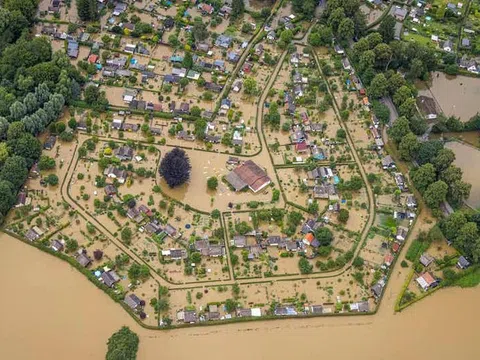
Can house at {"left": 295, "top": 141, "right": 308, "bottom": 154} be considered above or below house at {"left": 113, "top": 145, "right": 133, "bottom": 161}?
above

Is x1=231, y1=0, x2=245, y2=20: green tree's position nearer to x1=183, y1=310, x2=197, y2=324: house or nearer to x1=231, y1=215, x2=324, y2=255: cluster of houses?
x1=231, y1=215, x2=324, y2=255: cluster of houses

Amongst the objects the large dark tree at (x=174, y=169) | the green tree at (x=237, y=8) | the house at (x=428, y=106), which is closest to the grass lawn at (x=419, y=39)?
the house at (x=428, y=106)

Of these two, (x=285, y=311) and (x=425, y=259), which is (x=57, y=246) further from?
(x=425, y=259)

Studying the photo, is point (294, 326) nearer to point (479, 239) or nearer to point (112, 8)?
point (479, 239)

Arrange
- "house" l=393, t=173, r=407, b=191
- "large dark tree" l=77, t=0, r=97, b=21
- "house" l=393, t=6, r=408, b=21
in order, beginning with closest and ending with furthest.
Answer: "house" l=393, t=173, r=407, b=191 → "large dark tree" l=77, t=0, r=97, b=21 → "house" l=393, t=6, r=408, b=21

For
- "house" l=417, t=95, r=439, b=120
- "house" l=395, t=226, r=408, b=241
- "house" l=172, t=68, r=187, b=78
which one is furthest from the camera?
"house" l=172, t=68, r=187, b=78

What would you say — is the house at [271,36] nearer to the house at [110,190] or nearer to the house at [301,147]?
the house at [301,147]

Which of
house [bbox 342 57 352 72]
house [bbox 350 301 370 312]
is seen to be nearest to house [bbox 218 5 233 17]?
house [bbox 342 57 352 72]
